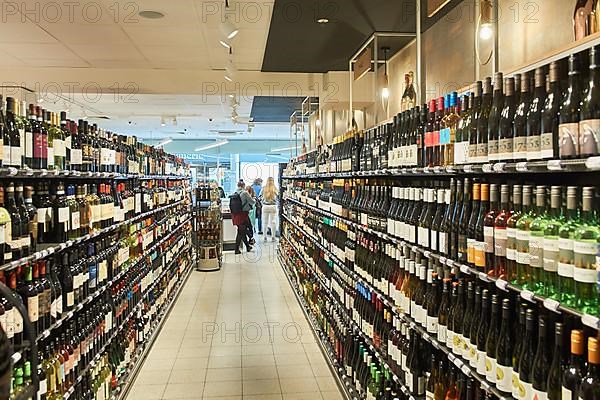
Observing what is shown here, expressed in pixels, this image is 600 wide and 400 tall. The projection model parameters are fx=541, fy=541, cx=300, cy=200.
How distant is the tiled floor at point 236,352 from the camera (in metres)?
4.83

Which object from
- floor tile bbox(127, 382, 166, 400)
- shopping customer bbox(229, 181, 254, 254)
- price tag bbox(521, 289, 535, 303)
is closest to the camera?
price tag bbox(521, 289, 535, 303)

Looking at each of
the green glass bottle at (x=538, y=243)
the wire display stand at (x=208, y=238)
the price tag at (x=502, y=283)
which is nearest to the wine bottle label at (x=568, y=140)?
the green glass bottle at (x=538, y=243)

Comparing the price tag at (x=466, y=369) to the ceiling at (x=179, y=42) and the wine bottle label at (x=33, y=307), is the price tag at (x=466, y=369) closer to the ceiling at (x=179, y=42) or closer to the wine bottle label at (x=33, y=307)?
the wine bottle label at (x=33, y=307)

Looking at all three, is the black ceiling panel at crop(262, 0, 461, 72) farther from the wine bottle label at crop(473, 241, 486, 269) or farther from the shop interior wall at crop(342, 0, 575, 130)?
the wine bottle label at crop(473, 241, 486, 269)

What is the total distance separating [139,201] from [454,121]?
3.89m

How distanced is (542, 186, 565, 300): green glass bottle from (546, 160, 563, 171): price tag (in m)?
0.15

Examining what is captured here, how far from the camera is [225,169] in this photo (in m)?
23.1

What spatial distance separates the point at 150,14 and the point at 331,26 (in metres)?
1.93

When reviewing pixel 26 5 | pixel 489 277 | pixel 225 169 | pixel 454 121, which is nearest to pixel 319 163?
pixel 26 5

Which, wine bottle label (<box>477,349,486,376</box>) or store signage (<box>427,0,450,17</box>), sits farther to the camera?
store signage (<box>427,0,450,17</box>)

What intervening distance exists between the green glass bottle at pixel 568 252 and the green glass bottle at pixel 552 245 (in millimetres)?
26

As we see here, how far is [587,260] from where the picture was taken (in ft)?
5.57

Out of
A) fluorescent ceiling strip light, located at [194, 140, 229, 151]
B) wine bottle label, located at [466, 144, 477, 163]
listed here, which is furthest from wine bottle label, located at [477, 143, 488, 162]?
fluorescent ceiling strip light, located at [194, 140, 229, 151]

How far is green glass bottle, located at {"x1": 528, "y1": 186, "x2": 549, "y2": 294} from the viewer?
1949 mm
